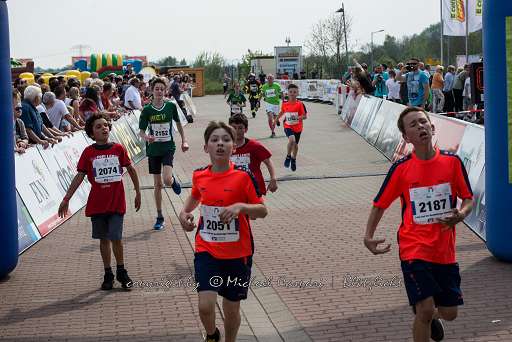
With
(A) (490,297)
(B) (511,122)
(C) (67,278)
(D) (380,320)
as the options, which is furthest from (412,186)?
(C) (67,278)

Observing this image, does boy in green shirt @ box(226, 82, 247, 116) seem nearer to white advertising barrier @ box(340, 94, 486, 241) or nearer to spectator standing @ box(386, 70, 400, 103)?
spectator standing @ box(386, 70, 400, 103)

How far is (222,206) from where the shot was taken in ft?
18.5

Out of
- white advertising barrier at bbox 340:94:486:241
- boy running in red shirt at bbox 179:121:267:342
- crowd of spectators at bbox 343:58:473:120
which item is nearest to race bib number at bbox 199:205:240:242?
boy running in red shirt at bbox 179:121:267:342

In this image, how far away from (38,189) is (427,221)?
7.19m

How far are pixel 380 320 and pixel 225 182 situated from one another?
6.13ft

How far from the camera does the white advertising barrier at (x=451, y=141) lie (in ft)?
33.1

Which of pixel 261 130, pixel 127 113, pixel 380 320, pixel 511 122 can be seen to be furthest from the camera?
pixel 261 130

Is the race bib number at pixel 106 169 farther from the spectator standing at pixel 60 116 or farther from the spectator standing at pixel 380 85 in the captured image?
the spectator standing at pixel 380 85

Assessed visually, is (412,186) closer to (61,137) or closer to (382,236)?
(382,236)

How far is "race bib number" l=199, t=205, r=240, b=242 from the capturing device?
566 centimetres

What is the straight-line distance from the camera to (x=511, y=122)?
831 cm

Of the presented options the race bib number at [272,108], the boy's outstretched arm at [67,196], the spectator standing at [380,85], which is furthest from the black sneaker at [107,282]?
the spectator standing at [380,85]

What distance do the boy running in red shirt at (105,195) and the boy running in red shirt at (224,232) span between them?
2486 millimetres

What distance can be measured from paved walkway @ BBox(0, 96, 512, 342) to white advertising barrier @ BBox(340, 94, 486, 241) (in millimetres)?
386
